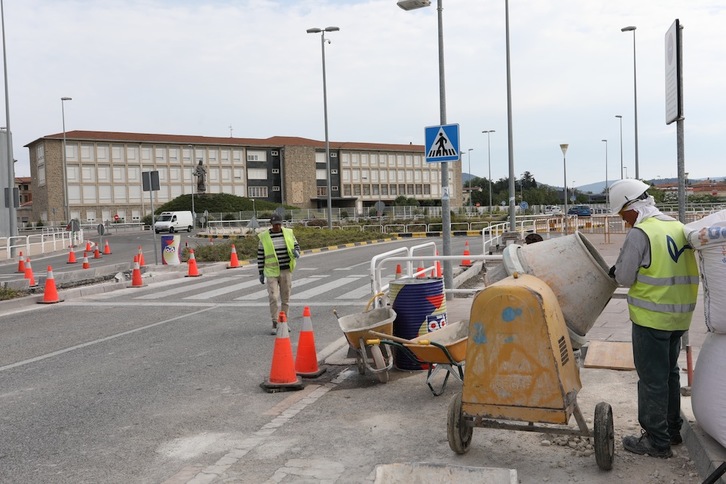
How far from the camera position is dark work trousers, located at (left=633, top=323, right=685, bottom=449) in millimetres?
4570

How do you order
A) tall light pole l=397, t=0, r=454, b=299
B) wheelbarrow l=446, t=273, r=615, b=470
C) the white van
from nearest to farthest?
1. wheelbarrow l=446, t=273, r=615, b=470
2. tall light pole l=397, t=0, r=454, b=299
3. the white van

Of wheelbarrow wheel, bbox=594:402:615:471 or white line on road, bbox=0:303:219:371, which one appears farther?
white line on road, bbox=0:303:219:371

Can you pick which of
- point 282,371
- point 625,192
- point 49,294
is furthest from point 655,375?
point 49,294

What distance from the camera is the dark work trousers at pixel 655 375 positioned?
15.0 feet

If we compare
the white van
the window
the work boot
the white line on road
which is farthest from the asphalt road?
the window

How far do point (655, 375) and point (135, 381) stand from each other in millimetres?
5377

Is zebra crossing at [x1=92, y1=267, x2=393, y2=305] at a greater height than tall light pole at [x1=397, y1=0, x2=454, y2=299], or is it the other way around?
tall light pole at [x1=397, y1=0, x2=454, y2=299]

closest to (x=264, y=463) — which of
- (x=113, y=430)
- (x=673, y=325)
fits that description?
(x=113, y=430)

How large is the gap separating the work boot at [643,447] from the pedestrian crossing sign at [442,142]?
7.48 meters

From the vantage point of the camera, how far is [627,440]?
4.80m

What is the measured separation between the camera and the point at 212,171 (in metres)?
95.8

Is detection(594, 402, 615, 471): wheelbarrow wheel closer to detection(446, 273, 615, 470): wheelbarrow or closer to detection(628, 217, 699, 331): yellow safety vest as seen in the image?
detection(446, 273, 615, 470): wheelbarrow

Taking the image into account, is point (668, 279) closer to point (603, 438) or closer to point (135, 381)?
point (603, 438)

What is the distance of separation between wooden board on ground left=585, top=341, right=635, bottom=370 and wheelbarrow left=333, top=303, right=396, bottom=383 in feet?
6.70
